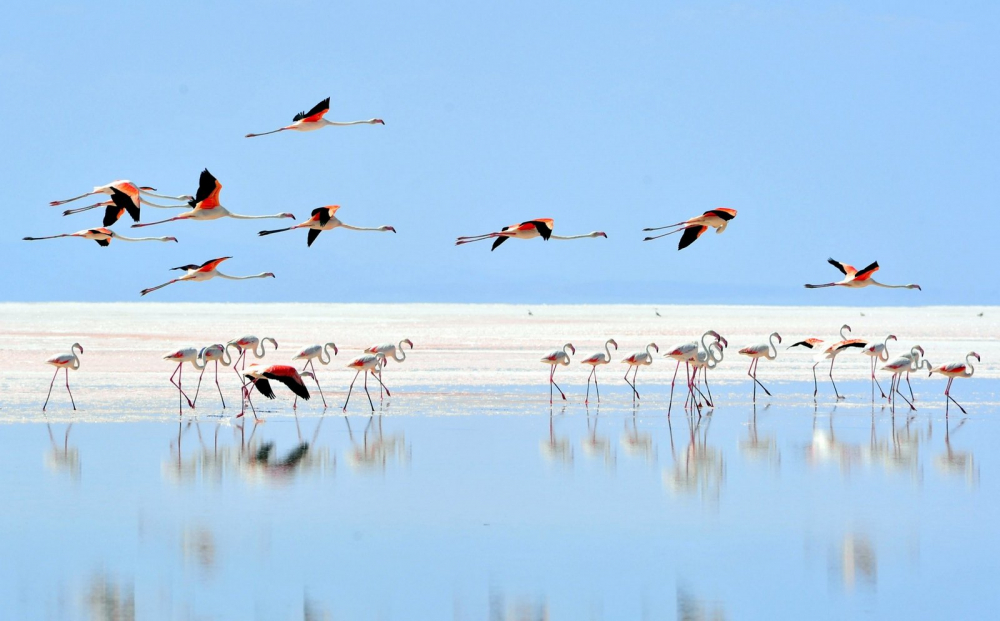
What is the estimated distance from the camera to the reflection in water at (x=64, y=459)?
33.2 ft

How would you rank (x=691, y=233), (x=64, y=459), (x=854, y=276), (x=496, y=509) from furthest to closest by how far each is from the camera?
(x=854, y=276) → (x=691, y=233) → (x=64, y=459) → (x=496, y=509)

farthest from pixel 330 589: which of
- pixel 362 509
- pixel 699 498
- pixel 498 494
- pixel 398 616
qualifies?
pixel 699 498

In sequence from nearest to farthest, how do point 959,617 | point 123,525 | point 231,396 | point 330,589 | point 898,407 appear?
point 959,617 → point 330,589 → point 123,525 → point 898,407 → point 231,396

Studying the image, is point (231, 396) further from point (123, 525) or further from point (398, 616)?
point (398, 616)

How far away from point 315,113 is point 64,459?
4.56 metres

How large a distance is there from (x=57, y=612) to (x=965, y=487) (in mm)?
6200

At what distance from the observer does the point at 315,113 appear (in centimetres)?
1364

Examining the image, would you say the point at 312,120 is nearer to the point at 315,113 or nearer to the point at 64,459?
the point at 315,113

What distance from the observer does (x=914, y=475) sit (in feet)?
33.4

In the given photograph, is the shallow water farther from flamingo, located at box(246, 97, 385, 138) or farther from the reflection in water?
flamingo, located at box(246, 97, 385, 138)

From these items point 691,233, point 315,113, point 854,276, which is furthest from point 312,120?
point 854,276

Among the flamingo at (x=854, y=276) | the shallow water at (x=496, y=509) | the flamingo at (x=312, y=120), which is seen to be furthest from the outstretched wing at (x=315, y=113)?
the flamingo at (x=854, y=276)

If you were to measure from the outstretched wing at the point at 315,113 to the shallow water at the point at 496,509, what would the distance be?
2987mm

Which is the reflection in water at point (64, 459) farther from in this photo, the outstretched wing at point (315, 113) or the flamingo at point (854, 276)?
the flamingo at point (854, 276)
